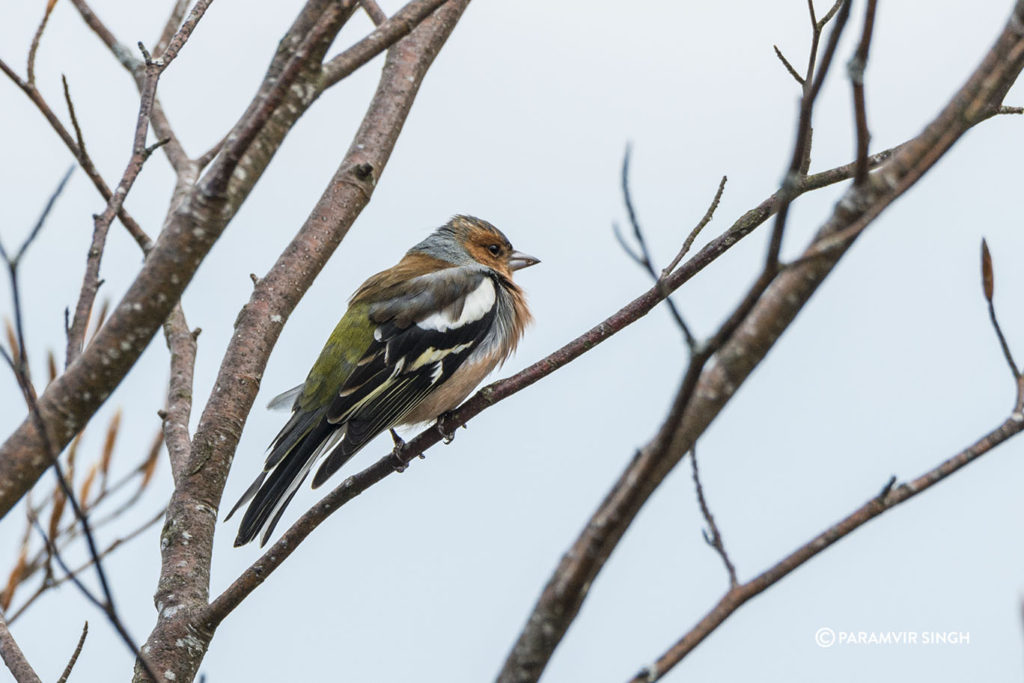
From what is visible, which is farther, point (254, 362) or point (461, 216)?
point (461, 216)

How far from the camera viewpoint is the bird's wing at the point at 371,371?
5.20 m

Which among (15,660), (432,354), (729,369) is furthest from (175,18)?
(729,369)

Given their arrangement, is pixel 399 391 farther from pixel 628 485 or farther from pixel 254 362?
pixel 628 485

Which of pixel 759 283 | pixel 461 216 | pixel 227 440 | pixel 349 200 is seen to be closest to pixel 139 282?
pixel 759 283

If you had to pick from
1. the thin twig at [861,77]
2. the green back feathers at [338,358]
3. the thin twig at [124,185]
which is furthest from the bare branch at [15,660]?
the thin twig at [861,77]

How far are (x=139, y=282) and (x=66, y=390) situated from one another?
0.27 m

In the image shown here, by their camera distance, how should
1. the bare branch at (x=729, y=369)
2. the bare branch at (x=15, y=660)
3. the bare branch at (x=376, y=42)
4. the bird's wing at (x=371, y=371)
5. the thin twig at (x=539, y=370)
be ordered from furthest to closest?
1. the bird's wing at (x=371, y=371)
2. the thin twig at (x=539, y=370)
3. the bare branch at (x=15, y=660)
4. the bare branch at (x=376, y=42)
5. the bare branch at (x=729, y=369)

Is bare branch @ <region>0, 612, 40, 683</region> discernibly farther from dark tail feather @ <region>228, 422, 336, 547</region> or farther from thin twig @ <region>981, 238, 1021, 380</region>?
thin twig @ <region>981, 238, 1021, 380</region>

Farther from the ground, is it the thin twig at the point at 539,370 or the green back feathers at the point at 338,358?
the green back feathers at the point at 338,358

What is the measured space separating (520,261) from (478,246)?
283 millimetres

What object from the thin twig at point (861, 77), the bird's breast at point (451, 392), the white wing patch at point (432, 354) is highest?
the white wing patch at point (432, 354)

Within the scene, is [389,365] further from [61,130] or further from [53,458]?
[53,458]

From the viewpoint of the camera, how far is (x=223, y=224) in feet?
7.91

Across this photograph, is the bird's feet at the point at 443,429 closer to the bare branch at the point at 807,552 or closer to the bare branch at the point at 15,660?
the bare branch at the point at 15,660
